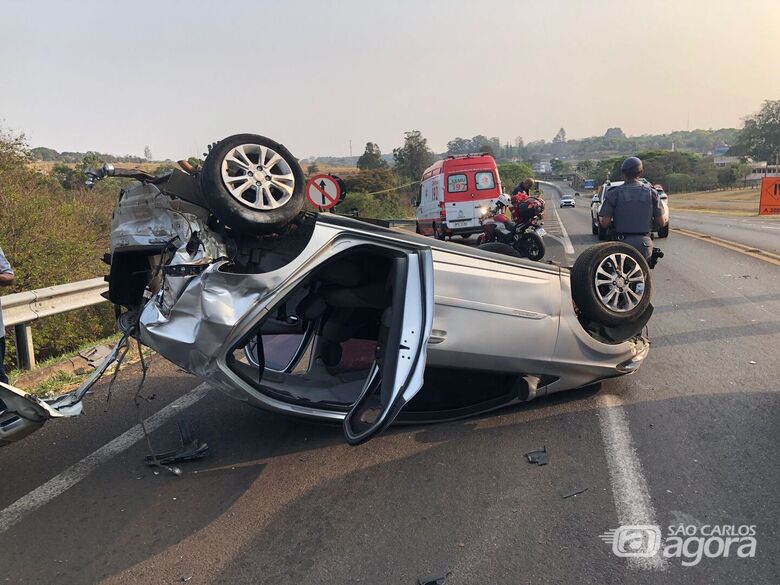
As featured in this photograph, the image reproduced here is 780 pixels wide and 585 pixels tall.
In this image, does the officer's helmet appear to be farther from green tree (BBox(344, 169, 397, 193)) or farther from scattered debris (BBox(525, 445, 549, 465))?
green tree (BBox(344, 169, 397, 193))

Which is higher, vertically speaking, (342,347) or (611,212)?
(611,212)

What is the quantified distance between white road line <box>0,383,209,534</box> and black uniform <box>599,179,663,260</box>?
4481 mm

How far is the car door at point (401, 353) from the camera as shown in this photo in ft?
9.95

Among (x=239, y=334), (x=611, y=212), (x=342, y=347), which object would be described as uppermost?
(x=611, y=212)

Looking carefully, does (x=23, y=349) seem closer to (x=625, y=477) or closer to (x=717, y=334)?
(x=625, y=477)

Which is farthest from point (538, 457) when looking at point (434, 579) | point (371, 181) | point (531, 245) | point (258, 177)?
point (371, 181)

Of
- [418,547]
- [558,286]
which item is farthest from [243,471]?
[558,286]

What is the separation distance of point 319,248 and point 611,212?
3966 mm

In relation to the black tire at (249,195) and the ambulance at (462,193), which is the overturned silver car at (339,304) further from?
the ambulance at (462,193)

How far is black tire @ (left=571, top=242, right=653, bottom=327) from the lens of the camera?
14.6ft

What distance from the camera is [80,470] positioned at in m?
3.72

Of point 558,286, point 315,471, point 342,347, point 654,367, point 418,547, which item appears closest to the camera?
point 418,547

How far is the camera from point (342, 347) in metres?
4.82

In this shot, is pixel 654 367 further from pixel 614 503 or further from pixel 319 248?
pixel 319 248
